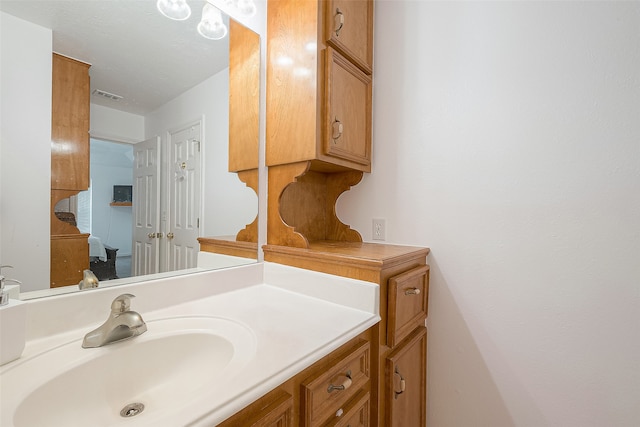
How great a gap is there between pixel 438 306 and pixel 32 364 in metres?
1.38

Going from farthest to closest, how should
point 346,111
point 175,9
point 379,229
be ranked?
point 379,229 < point 346,111 < point 175,9

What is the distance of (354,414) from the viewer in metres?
0.83

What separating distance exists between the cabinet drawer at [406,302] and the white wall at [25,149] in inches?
42.2

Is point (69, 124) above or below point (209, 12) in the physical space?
below

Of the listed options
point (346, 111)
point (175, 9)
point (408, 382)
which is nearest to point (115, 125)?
point (175, 9)

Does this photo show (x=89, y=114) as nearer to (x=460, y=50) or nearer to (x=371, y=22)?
(x=371, y=22)

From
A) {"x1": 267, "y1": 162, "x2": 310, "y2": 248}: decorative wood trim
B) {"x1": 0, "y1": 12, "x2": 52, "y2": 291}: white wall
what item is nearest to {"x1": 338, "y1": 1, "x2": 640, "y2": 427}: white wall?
{"x1": 267, "y1": 162, "x2": 310, "y2": 248}: decorative wood trim

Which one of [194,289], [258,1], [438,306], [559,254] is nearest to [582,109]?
[559,254]

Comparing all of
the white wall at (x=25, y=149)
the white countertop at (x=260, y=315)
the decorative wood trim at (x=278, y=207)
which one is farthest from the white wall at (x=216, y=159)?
the white wall at (x=25, y=149)

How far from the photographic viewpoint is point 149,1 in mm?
978

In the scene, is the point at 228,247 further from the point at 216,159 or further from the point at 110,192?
the point at 110,192

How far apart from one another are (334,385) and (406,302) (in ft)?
1.63

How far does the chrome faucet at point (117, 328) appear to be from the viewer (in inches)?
27.4

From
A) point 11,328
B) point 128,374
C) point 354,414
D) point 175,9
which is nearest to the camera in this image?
point 11,328
